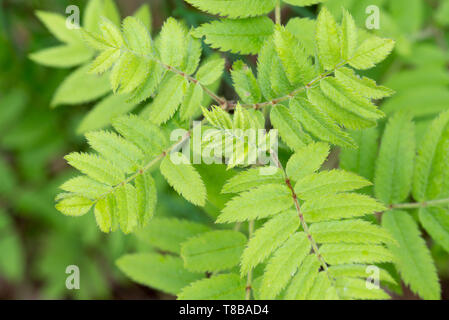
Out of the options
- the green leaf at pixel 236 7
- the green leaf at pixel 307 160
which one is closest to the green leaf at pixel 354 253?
the green leaf at pixel 307 160

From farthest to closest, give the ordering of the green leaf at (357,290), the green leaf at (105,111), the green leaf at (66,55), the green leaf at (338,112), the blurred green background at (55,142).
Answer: the blurred green background at (55,142)
the green leaf at (66,55)
the green leaf at (105,111)
the green leaf at (338,112)
the green leaf at (357,290)

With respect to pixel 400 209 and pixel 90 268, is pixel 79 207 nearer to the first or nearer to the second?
pixel 400 209

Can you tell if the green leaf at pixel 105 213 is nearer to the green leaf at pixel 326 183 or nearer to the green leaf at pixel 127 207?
the green leaf at pixel 127 207

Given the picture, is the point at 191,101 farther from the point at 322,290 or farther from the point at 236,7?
the point at 322,290

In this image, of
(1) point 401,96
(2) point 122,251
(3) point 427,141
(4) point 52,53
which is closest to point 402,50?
(1) point 401,96

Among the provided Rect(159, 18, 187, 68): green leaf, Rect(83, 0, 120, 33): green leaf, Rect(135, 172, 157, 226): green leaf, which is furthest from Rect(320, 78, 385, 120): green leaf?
Rect(83, 0, 120, 33): green leaf
